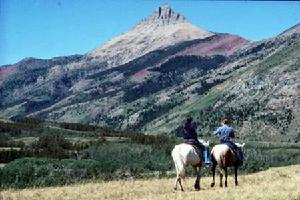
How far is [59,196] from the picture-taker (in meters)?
30.4

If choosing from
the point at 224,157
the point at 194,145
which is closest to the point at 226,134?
the point at 224,157

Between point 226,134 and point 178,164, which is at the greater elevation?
point 226,134

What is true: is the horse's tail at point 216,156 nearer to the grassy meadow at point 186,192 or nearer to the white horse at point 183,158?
the grassy meadow at point 186,192

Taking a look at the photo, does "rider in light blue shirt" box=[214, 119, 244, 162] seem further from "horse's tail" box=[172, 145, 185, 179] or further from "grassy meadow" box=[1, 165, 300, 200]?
"horse's tail" box=[172, 145, 185, 179]

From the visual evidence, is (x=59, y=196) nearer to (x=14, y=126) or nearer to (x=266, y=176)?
(x=266, y=176)

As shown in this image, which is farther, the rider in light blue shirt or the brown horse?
the rider in light blue shirt

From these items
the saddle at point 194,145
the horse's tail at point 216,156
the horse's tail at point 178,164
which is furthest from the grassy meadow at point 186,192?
the saddle at point 194,145

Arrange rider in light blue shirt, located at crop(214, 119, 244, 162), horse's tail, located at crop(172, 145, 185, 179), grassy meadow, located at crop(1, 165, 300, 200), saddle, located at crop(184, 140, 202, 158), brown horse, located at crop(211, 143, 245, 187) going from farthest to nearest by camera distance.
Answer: rider in light blue shirt, located at crop(214, 119, 244, 162), brown horse, located at crop(211, 143, 245, 187), saddle, located at crop(184, 140, 202, 158), horse's tail, located at crop(172, 145, 185, 179), grassy meadow, located at crop(1, 165, 300, 200)

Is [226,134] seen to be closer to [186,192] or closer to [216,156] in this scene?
[216,156]

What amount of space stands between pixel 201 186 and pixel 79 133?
12604 centimetres

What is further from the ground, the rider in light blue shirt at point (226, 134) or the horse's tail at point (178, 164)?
the rider in light blue shirt at point (226, 134)

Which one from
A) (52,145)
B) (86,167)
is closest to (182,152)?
(86,167)

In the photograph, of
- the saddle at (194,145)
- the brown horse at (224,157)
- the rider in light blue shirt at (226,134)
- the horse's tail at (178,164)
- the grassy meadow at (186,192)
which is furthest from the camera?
the rider in light blue shirt at (226,134)

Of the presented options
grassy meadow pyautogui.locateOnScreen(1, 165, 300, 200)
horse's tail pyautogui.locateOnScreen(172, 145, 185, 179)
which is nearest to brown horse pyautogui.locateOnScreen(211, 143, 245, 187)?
grassy meadow pyautogui.locateOnScreen(1, 165, 300, 200)
